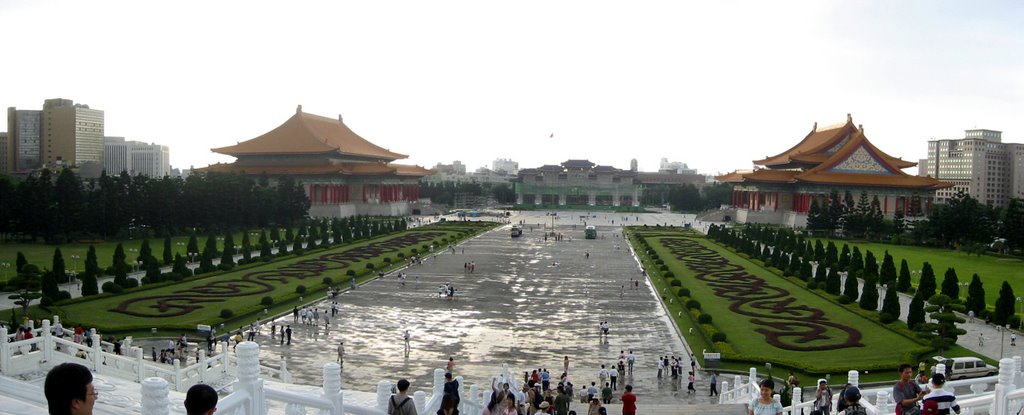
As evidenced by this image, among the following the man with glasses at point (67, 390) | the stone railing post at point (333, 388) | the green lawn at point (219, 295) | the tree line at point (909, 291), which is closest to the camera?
the man with glasses at point (67, 390)

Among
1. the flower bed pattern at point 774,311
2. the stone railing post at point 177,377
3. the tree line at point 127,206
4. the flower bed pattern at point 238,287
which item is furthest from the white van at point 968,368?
the tree line at point 127,206

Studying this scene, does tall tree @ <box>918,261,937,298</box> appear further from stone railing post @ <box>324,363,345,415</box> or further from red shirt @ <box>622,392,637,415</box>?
stone railing post @ <box>324,363,345,415</box>

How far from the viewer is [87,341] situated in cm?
2038

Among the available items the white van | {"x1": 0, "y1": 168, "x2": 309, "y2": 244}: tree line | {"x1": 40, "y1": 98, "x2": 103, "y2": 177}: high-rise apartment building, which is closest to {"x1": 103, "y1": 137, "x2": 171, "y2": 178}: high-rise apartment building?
{"x1": 40, "y1": 98, "x2": 103, "y2": 177}: high-rise apartment building

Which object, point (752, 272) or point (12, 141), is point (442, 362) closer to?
point (752, 272)

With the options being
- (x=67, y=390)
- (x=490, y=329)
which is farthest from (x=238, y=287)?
(x=67, y=390)

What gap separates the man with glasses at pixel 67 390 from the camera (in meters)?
5.02

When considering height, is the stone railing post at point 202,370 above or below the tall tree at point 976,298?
below

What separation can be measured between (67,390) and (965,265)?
46729 millimetres

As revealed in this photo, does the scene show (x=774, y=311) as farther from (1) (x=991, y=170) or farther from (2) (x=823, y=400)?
(1) (x=991, y=170)

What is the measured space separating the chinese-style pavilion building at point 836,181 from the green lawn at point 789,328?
35986 millimetres

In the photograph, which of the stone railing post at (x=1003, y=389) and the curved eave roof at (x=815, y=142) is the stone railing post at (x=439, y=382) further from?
the curved eave roof at (x=815, y=142)

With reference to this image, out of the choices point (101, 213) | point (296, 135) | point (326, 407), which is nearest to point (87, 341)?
point (326, 407)

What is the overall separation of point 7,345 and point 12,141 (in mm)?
129047
